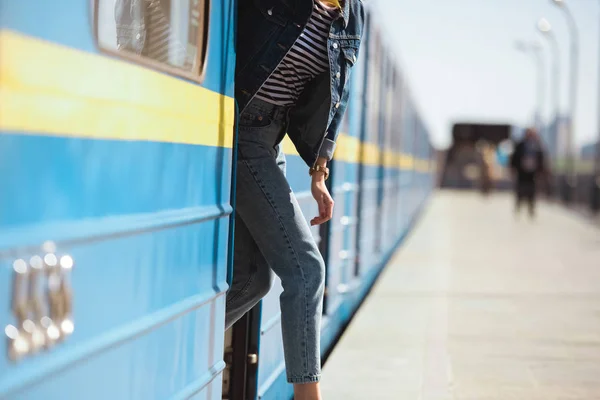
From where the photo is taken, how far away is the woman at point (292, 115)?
10.2 ft

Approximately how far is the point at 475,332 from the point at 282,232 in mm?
4362

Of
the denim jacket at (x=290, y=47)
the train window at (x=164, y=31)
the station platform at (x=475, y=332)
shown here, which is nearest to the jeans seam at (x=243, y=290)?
the denim jacket at (x=290, y=47)

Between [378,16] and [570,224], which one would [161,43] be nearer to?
[378,16]

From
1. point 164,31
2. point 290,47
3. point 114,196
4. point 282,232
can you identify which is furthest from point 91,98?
point 282,232

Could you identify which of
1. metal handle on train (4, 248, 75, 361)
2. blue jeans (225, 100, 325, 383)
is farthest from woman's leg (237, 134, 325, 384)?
metal handle on train (4, 248, 75, 361)

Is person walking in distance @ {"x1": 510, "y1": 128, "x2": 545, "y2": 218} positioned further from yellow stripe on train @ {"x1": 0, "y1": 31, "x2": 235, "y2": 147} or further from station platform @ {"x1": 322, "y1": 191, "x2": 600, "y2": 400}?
yellow stripe on train @ {"x1": 0, "y1": 31, "x2": 235, "y2": 147}

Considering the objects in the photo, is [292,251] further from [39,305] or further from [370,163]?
[370,163]

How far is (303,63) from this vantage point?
3.19 metres

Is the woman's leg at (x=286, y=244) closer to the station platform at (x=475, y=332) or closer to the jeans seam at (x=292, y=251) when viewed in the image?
the jeans seam at (x=292, y=251)

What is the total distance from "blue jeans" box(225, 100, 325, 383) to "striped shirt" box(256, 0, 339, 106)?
0.16 feet

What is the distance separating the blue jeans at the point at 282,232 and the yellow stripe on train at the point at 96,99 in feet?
0.77

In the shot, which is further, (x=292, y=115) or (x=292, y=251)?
(x=292, y=115)

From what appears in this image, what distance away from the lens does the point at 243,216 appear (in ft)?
10.7

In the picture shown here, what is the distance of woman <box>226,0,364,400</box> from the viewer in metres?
3.12
